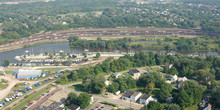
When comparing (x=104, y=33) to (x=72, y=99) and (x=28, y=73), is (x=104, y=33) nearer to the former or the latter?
(x=28, y=73)

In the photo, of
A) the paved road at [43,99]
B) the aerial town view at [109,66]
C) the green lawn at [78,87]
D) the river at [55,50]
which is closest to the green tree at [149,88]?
the aerial town view at [109,66]

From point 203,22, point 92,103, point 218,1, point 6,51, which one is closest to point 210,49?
point 203,22

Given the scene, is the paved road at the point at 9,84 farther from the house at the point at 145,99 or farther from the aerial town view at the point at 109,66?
the house at the point at 145,99

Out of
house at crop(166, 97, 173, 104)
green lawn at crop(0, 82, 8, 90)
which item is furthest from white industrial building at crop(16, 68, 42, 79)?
house at crop(166, 97, 173, 104)

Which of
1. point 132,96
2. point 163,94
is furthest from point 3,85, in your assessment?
point 163,94

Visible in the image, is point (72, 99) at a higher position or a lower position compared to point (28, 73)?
lower

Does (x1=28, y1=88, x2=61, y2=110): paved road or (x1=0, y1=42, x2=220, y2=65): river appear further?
(x1=0, y1=42, x2=220, y2=65): river

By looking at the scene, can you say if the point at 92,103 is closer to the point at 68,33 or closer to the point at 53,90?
the point at 53,90

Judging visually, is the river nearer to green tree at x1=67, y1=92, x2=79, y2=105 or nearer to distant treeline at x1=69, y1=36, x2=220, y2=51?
distant treeline at x1=69, y1=36, x2=220, y2=51
